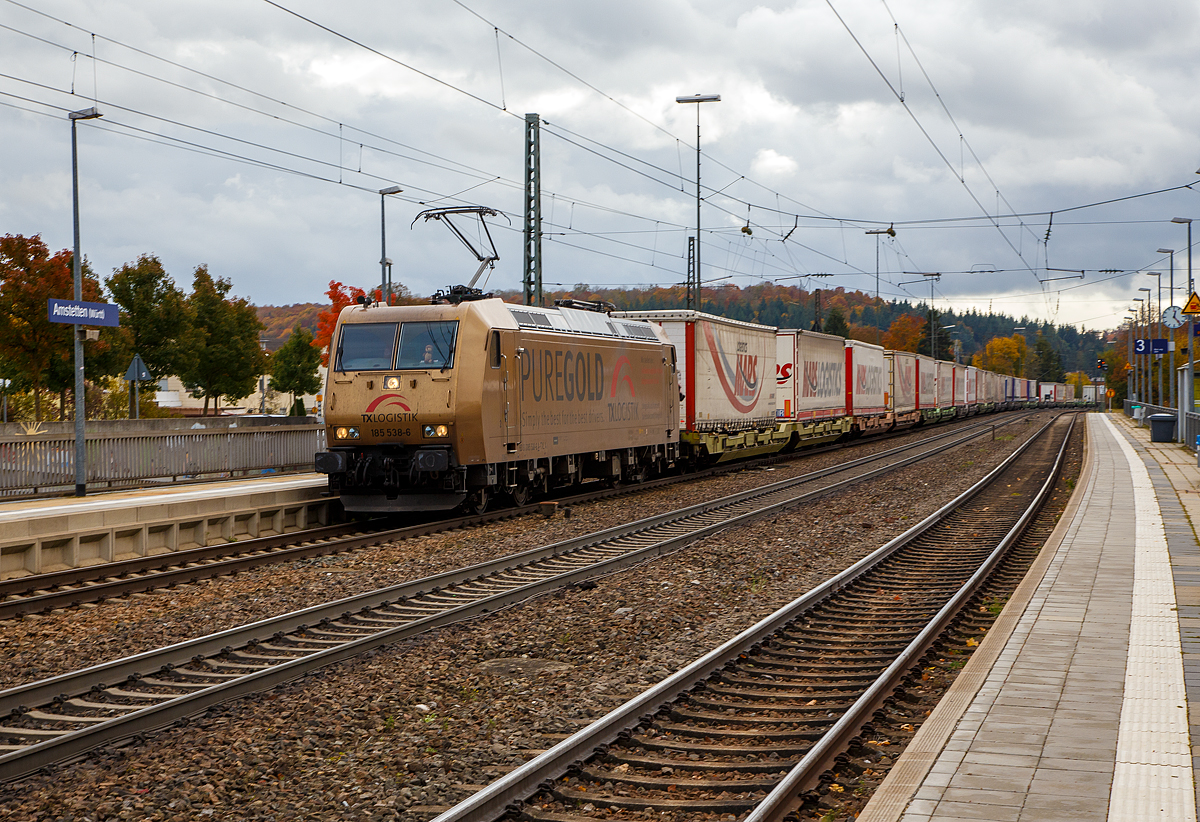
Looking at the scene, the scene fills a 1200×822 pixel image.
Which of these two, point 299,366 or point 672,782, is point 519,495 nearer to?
point 672,782

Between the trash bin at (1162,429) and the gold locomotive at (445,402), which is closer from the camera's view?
the gold locomotive at (445,402)

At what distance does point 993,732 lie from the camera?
5680 mm

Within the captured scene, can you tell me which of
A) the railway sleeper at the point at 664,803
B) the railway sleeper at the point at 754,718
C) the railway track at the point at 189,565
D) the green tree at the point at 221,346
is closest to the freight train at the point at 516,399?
the railway track at the point at 189,565

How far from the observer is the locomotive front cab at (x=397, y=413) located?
15484 millimetres

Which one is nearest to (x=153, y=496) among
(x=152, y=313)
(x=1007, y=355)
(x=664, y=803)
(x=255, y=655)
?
(x=255, y=655)

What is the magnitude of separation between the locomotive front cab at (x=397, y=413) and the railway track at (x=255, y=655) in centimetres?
301

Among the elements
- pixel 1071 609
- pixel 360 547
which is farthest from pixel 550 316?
pixel 1071 609

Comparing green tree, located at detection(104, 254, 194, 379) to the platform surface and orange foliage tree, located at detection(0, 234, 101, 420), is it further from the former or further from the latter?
the platform surface

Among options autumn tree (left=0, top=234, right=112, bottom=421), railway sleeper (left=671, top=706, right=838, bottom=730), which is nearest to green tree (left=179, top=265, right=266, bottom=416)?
autumn tree (left=0, top=234, right=112, bottom=421)

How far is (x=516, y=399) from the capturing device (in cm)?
1666

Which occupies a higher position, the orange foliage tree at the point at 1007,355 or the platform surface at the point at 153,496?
the orange foliage tree at the point at 1007,355

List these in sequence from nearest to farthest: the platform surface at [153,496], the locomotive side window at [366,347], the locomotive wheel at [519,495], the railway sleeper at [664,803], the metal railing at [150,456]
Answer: the railway sleeper at [664,803]
the platform surface at [153,496]
the locomotive side window at [366,347]
the locomotive wheel at [519,495]
the metal railing at [150,456]

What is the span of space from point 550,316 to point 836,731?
1301cm

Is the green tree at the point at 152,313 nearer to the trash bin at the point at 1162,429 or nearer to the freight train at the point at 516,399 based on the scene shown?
the freight train at the point at 516,399
